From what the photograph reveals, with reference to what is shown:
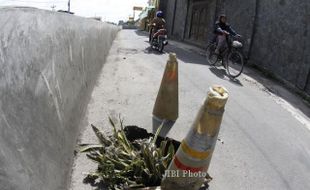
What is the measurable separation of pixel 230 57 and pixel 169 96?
6.19 metres

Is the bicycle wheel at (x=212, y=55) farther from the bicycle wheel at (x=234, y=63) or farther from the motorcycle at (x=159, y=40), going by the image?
the motorcycle at (x=159, y=40)

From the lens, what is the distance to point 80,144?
5.34m

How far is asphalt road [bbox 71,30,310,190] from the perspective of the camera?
18.1 ft

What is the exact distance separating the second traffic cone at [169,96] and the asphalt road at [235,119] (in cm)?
23

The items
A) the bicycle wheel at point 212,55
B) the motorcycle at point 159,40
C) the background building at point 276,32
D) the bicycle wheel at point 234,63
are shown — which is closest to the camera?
the bicycle wheel at point 234,63

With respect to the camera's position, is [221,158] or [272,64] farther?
[272,64]

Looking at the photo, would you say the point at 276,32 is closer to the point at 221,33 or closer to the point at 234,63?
the point at 221,33

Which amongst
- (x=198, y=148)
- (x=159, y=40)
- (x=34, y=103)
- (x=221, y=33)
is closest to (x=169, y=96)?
(x=198, y=148)

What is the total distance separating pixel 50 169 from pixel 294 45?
11.5m

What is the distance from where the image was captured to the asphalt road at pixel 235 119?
551cm

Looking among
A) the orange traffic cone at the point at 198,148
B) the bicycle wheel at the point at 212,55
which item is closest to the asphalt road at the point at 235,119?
the orange traffic cone at the point at 198,148

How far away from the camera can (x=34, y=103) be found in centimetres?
322

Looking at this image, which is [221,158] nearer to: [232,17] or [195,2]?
[232,17]

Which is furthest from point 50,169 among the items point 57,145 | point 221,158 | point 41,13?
point 221,158
